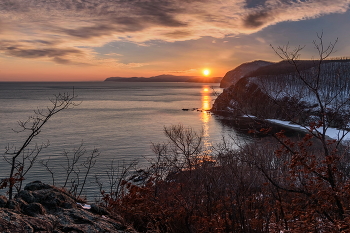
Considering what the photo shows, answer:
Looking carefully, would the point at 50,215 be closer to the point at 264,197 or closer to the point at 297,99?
the point at 297,99

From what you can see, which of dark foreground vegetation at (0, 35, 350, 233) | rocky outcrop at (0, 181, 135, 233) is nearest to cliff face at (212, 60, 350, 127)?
dark foreground vegetation at (0, 35, 350, 233)

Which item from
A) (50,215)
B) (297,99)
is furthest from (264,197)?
(50,215)

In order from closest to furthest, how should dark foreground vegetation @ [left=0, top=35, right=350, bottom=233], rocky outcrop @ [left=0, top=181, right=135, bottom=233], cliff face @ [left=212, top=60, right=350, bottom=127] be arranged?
1. rocky outcrop @ [left=0, top=181, right=135, bottom=233]
2. dark foreground vegetation @ [left=0, top=35, right=350, bottom=233]
3. cliff face @ [left=212, top=60, right=350, bottom=127]

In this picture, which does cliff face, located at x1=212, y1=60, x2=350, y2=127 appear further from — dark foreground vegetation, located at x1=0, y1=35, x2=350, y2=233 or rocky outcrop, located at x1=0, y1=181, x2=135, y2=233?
rocky outcrop, located at x1=0, y1=181, x2=135, y2=233

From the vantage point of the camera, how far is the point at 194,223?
38.2 ft

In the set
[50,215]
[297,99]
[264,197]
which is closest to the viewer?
[50,215]

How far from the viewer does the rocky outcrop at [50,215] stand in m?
6.12

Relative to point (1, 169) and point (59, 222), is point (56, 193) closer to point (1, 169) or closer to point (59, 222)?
point (59, 222)

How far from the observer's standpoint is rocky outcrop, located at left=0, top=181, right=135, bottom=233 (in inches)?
A: 241

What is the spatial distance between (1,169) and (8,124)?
38049 millimetres

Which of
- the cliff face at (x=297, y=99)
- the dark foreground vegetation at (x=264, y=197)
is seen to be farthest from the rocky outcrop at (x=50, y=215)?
the cliff face at (x=297, y=99)

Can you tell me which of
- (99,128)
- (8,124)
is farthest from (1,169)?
(8,124)

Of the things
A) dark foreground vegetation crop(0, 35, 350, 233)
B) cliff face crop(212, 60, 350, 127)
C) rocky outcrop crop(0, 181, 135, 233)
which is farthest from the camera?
cliff face crop(212, 60, 350, 127)

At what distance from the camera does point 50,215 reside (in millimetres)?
7121
